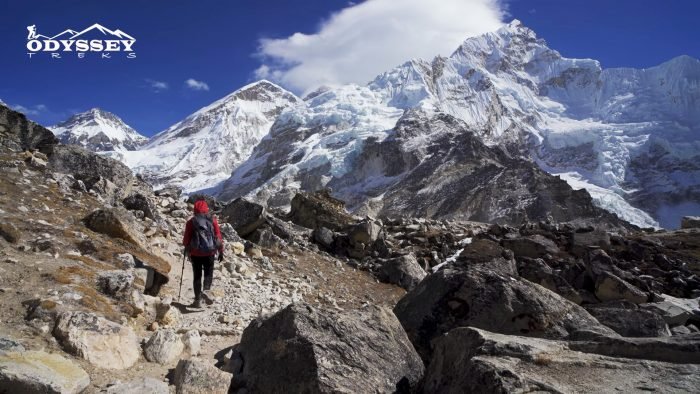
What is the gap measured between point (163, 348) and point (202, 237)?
313 cm

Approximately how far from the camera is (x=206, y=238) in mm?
8992

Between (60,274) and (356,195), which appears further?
(356,195)

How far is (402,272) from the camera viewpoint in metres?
14.1

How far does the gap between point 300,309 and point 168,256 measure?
6.51 m

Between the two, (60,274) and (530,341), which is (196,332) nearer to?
(60,274)

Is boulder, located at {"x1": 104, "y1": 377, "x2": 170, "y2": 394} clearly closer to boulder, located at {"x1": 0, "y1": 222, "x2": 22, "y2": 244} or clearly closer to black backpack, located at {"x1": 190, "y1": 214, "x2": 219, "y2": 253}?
black backpack, located at {"x1": 190, "y1": 214, "x2": 219, "y2": 253}

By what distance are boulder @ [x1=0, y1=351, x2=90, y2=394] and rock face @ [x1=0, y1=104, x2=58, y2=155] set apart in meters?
12.7

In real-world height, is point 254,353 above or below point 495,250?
below

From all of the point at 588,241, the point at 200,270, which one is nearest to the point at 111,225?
the point at 200,270

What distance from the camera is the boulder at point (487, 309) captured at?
6199 mm

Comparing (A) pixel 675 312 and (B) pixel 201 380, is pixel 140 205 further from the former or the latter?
(A) pixel 675 312

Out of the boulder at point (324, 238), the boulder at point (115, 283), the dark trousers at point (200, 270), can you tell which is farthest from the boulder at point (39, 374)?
the boulder at point (324, 238)

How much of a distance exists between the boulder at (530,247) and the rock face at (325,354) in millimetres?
14218

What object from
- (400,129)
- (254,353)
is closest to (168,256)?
(254,353)
